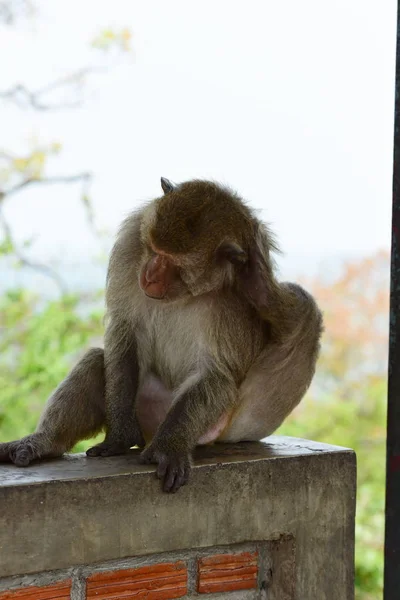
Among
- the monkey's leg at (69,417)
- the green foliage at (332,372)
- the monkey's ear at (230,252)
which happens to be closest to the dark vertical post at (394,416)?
the monkey's ear at (230,252)

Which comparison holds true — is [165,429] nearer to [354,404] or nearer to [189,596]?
[189,596]

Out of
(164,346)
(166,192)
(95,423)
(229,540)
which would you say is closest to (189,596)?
(229,540)

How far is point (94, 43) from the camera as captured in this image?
7.89m

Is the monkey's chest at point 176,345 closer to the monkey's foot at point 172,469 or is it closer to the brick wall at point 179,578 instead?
the monkey's foot at point 172,469

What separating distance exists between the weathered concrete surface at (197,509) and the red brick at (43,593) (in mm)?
57

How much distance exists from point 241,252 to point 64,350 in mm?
4882

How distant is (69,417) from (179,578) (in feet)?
2.01

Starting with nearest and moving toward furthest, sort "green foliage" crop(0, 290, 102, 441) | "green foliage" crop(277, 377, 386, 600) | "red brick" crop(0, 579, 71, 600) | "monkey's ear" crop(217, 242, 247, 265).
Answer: "red brick" crop(0, 579, 71, 600) → "monkey's ear" crop(217, 242, 247, 265) → "green foliage" crop(0, 290, 102, 441) → "green foliage" crop(277, 377, 386, 600)

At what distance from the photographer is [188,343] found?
2885 mm

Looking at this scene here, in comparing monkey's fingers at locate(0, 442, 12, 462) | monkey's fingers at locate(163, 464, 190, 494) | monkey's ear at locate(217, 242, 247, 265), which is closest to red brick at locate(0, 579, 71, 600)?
monkey's fingers at locate(163, 464, 190, 494)

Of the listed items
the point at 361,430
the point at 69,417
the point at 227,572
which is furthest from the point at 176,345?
the point at 361,430

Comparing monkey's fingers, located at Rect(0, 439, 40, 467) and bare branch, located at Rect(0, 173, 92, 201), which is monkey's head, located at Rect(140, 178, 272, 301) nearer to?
monkey's fingers, located at Rect(0, 439, 40, 467)

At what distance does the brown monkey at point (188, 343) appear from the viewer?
2.61 metres

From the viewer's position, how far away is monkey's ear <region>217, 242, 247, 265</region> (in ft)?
8.75
